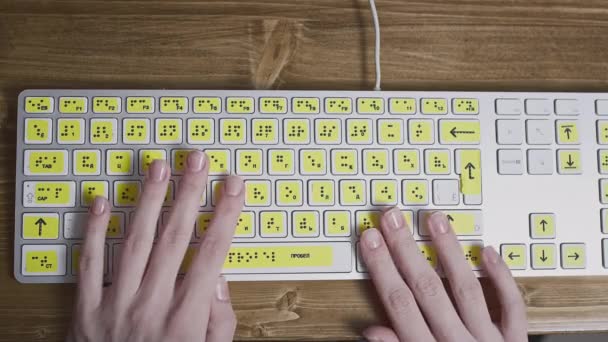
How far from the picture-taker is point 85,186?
2.17ft

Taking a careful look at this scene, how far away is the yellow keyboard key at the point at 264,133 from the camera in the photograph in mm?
677

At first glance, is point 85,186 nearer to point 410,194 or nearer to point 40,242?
point 40,242

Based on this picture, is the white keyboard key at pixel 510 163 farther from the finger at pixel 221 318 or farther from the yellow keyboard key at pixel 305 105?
the finger at pixel 221 318

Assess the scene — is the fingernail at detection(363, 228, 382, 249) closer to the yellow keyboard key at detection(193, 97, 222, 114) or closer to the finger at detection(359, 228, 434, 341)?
the finger at detection(359, 228, 434, 341)

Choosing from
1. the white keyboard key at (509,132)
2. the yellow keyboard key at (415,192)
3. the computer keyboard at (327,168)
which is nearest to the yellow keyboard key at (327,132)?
the computer keyboard at (327,168)

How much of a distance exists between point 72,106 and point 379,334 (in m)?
0.47

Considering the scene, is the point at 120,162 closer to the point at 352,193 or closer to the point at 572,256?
the point at 352,193

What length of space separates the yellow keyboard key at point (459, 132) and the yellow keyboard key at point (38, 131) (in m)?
0.49

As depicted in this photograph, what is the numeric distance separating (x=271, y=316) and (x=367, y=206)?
0.19 meters

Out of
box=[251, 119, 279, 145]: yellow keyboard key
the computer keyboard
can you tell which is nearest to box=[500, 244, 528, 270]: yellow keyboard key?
the computer keyboard

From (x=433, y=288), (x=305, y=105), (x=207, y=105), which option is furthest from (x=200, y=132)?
(x=433, y=288)

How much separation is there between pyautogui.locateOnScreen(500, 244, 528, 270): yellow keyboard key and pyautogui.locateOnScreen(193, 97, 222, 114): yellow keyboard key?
1.30ft

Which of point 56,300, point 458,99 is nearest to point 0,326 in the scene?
point 56,300

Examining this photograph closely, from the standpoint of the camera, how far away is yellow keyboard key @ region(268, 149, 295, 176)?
676 mm
